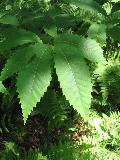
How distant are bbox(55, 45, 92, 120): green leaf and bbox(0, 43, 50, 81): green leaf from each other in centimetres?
12

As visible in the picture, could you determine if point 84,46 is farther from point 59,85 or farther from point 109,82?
point 109,82

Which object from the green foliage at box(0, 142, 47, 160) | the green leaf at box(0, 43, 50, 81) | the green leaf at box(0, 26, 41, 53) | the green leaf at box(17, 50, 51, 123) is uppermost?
the green leaf at box(0, 26, 41, 53)

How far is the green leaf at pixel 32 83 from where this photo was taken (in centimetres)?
142

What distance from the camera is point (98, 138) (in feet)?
9.95

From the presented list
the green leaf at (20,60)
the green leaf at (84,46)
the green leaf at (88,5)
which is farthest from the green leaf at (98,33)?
the green leaf at (20,60)

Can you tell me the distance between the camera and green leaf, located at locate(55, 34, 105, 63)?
5.32 ft

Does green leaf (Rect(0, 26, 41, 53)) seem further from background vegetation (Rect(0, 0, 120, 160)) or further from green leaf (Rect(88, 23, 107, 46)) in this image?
green leaf (Rect(88, 23, 107, 46))

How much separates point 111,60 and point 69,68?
209 centimetres

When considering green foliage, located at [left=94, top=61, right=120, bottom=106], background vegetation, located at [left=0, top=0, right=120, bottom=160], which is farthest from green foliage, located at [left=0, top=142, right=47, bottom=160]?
green foliage, located at [left=94, top=61, right=120, bottom=106]

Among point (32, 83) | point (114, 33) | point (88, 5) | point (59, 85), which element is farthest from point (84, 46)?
point (59, 85)

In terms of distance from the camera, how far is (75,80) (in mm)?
1416

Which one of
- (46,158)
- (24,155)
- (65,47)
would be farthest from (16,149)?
(65,47)

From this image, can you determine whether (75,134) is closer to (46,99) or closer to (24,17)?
(46,99)

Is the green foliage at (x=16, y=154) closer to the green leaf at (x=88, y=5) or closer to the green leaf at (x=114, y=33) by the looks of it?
the green leaf at (x=114, y=33)
